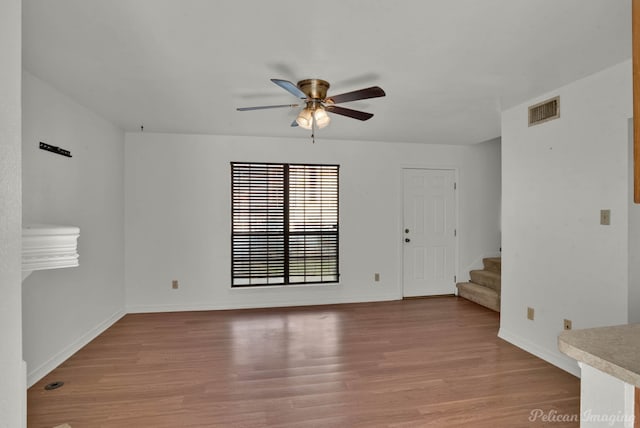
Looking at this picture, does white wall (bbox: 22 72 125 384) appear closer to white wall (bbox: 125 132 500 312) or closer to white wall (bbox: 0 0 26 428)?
white wall (bbox: 125 132 500 312)

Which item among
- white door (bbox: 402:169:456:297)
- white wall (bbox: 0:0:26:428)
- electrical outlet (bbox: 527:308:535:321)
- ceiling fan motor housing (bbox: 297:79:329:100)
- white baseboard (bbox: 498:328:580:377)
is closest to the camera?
white wall (bbox: 0:0:26:428)

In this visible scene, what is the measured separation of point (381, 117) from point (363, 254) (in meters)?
2.13

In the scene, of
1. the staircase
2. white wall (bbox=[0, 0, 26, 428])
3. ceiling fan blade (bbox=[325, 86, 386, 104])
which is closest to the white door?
the staircase

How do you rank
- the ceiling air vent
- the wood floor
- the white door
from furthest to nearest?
the white door < the ceiling air vent < the wood floor

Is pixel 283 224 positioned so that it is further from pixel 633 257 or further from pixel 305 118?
pixel 633 257

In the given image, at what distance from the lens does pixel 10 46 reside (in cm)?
67

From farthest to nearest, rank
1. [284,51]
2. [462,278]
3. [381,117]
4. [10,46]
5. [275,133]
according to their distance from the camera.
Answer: [462,278] < [275,133] < [381,117] < [284,51] < [10,46]

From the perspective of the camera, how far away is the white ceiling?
1774 mm

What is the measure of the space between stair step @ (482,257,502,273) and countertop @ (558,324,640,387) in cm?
406

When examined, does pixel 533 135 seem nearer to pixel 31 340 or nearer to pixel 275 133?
pixel 275 133

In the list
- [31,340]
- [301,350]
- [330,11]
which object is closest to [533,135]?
[330,11]

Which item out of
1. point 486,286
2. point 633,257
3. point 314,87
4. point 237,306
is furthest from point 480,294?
point 314,87

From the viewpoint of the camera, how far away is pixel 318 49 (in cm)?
217

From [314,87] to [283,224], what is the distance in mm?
2501
